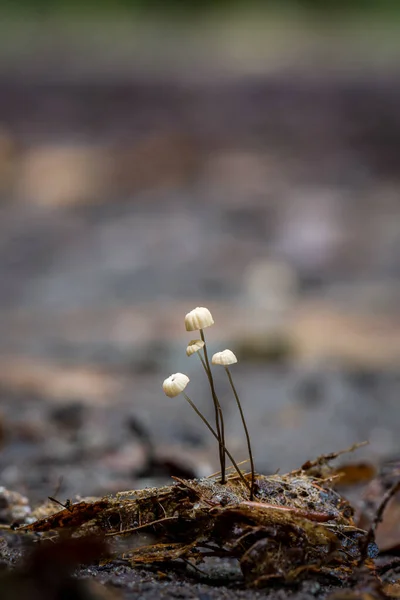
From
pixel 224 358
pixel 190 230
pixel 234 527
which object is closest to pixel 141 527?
pixel 234 527

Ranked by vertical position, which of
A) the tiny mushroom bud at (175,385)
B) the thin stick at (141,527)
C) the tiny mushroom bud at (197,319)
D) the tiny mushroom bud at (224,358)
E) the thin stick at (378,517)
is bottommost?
the thin stick at (378,517)

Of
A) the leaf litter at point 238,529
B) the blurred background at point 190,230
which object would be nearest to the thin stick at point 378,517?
the leaf litter at point 238,529

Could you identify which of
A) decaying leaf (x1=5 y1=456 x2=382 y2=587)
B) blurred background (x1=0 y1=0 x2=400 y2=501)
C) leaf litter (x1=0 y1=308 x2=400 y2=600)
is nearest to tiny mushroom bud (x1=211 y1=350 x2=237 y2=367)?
leaf litter (x1=0 y1=308 x2=400 y2=600)

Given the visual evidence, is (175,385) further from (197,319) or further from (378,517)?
(378,517)

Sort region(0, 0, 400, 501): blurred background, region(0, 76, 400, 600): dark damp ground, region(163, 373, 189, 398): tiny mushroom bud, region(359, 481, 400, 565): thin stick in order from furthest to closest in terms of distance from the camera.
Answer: region(0, 0, 400, 501): blurred background → region(0, 76, 400, 600): dark damp ground → region(163, 373, 189, 398): tiny mushroom bud → region(359, 481, 400, 565): thin stick

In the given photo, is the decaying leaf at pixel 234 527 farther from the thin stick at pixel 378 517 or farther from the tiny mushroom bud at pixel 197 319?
the tiny mushroom bud at pixel 197 319

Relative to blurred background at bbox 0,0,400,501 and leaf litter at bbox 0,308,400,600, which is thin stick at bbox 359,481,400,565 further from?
blurred background at bbox 0,0,400,501
